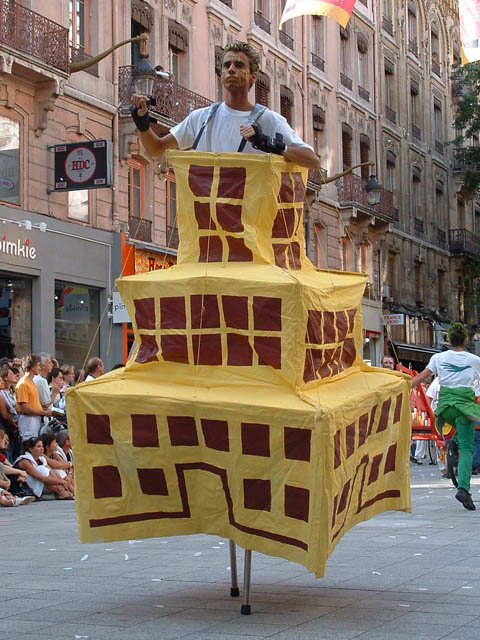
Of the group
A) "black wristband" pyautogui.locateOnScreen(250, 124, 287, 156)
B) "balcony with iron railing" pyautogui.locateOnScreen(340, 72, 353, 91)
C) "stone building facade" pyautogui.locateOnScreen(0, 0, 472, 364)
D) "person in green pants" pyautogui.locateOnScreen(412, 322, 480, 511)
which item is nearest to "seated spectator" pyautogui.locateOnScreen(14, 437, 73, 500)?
"stone building facade" pyautogui.locateOnScreen(0, 0, 472, 364)

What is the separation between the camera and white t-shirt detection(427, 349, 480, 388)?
36.0 ft

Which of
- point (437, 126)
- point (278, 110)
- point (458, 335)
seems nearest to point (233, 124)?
point (458, 335)

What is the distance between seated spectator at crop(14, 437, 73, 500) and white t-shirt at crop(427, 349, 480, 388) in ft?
15.5

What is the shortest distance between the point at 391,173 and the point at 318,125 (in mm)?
7528

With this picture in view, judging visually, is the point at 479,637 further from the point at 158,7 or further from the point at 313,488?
the point at 158,7

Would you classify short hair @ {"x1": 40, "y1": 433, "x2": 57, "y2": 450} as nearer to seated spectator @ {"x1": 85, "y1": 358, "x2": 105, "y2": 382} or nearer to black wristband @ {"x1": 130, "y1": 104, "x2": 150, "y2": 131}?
seated spectator @ {"x1": 85, "y1": 358, "x2": 105, "y2": 382}

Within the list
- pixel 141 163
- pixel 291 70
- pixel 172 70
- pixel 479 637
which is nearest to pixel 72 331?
pixel 141 163

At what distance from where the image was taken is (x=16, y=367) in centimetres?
1452

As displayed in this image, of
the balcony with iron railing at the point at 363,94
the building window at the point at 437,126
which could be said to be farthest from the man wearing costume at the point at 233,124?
the building window at the point at 437,126

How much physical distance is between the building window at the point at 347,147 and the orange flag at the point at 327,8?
21043 mm

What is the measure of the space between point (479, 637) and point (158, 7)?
2347 centimetres

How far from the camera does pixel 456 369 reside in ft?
36.1

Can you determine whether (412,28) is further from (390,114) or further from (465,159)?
(465,159)

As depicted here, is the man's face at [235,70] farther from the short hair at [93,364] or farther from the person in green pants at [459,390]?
the short hair at [93,364]
